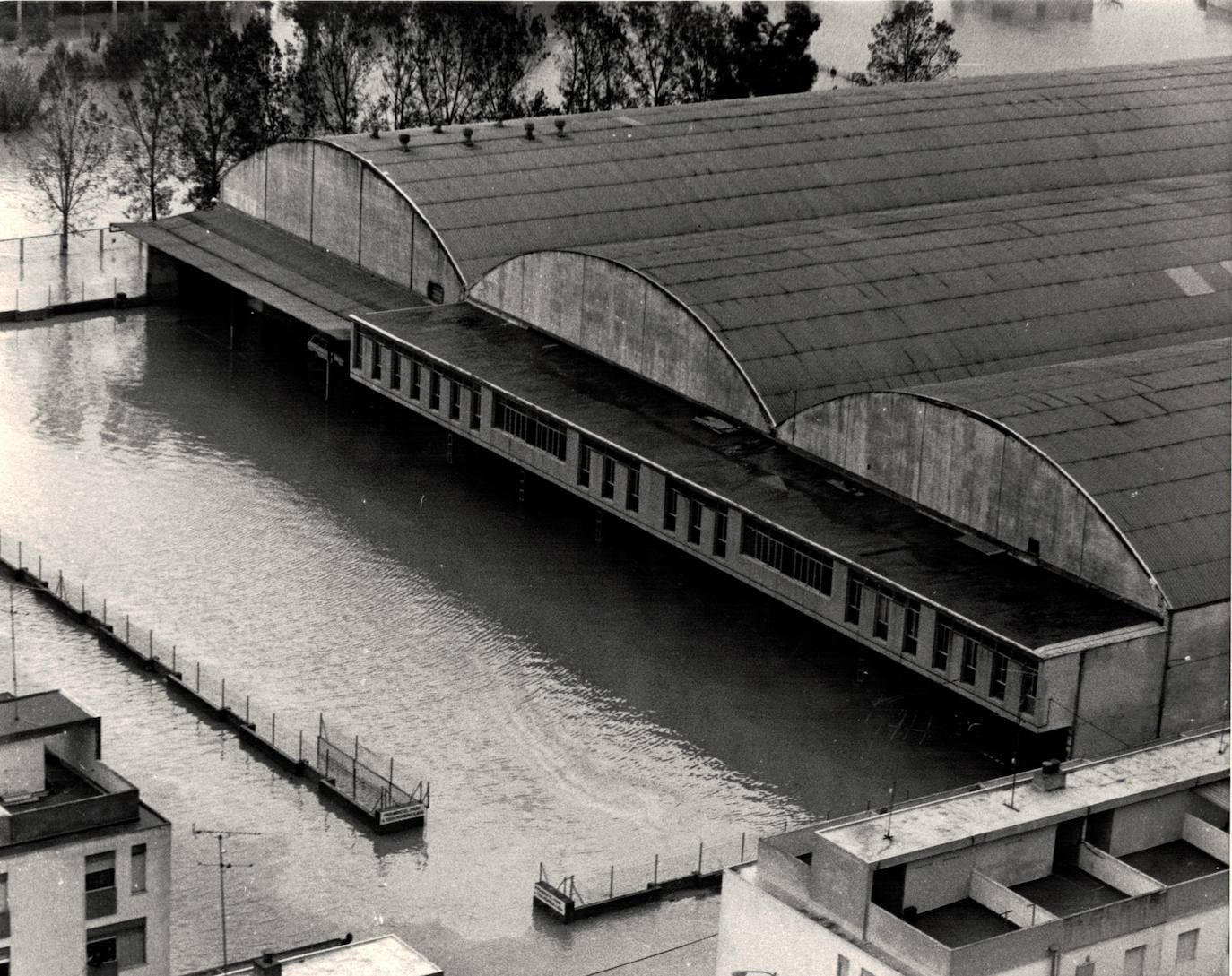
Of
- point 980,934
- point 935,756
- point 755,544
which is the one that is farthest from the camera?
point 755,544

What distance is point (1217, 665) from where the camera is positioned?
51.3 metres

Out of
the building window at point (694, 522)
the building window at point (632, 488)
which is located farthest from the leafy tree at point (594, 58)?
the building window at point (694, 522)

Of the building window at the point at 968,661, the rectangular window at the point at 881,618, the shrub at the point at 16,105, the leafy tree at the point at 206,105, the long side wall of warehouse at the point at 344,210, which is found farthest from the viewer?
the shrub at the point at 16,105

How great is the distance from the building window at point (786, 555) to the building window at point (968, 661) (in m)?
4.04

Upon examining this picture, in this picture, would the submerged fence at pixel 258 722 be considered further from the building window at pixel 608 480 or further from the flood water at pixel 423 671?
the building window at pixel 608 480

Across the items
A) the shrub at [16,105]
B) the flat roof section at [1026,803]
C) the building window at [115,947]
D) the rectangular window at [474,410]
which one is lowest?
the building window at [115,947]

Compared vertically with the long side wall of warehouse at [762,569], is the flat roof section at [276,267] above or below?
above

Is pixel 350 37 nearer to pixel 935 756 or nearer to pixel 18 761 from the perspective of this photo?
pixel 935 756

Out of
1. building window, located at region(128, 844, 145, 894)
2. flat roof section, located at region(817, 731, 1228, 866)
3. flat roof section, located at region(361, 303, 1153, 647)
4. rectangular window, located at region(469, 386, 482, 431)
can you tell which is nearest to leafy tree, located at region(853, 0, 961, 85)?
flat roof section, located at region(361, 303, 1153, 647)

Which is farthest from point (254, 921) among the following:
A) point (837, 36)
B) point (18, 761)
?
point (837, 36)

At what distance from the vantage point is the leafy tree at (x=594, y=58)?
9800cm

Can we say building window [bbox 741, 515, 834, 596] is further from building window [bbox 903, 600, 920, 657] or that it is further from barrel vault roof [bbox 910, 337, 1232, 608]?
barrel vault roof [bbox 910, 337, 1232, 608]

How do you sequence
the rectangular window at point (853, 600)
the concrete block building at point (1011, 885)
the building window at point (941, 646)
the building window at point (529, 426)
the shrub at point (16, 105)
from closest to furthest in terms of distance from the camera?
the concrete block building at point (1011, 885)
the building window at point (941, 646)
the rectangular window at point (853, 600)
the building window at point (529, 426)
the shrub at point (16, 105)

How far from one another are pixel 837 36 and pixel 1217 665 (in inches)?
2925
